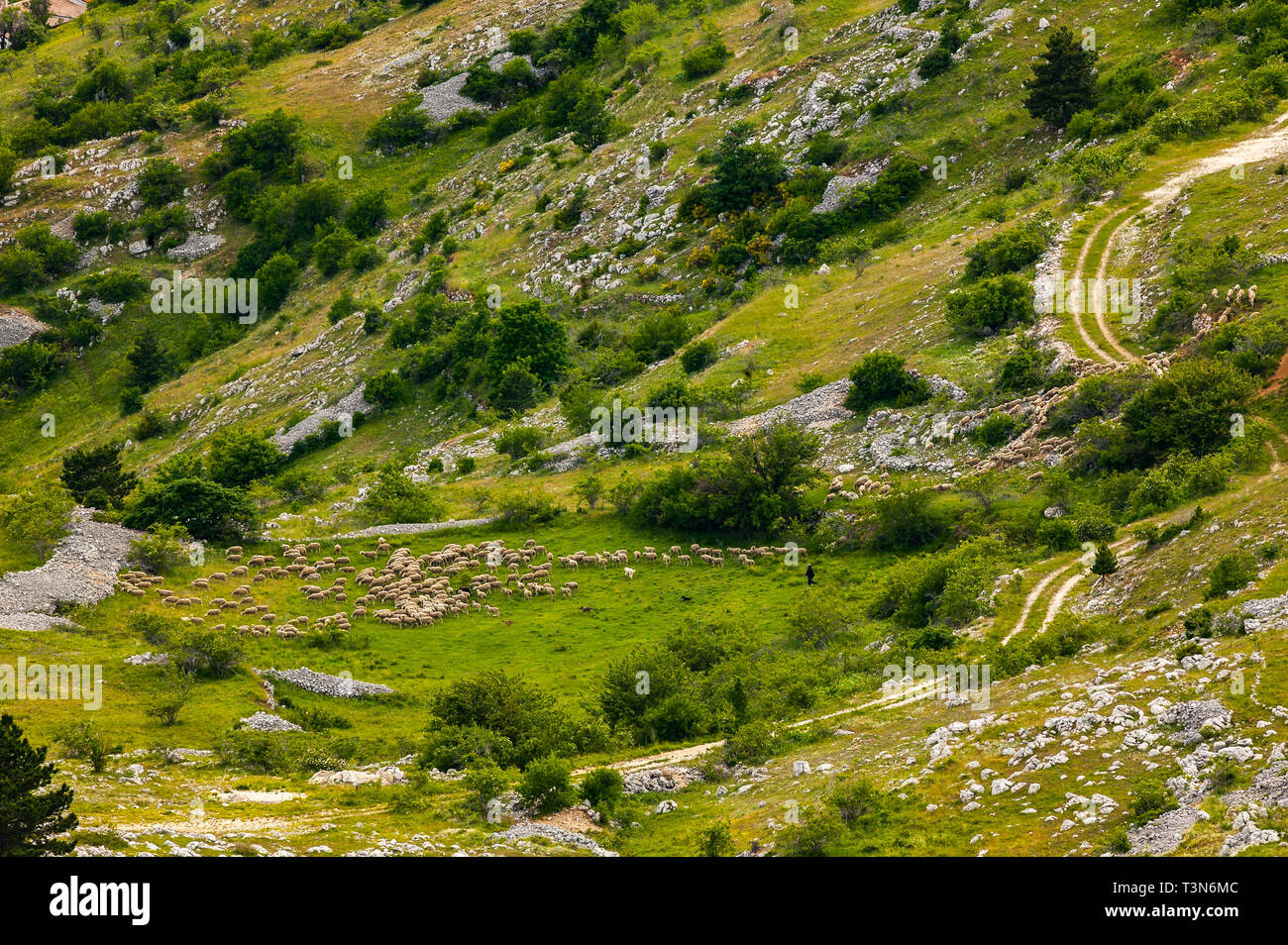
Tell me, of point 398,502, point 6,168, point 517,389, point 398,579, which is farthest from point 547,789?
point 6,168

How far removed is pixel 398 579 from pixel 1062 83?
64.1m

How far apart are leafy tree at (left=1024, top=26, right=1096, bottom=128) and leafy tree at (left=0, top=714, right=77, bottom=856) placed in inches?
3540

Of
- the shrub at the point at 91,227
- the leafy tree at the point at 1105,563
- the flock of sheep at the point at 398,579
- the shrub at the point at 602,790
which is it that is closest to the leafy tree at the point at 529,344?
the flock of sheep at the point at 398,579

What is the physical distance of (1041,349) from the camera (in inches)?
2968

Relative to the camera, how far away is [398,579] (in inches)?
2815

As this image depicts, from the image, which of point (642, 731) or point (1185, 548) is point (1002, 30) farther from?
point (642, 731)

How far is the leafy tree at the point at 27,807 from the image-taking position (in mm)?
29625

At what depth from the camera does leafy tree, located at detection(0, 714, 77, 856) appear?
2962cm

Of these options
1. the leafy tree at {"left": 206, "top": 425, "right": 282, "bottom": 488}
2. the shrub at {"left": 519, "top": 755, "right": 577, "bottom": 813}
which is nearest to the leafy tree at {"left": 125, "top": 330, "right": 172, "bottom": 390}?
the leafy tree at {"left": 206, "top": 425, "right": 282, "bottom": 488}

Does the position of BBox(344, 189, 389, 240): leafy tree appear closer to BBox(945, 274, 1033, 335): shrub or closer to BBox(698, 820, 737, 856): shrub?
BBox(945, 274, 1033, 335): shrub

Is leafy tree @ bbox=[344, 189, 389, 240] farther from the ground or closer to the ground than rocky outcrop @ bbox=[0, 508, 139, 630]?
farther from the ground

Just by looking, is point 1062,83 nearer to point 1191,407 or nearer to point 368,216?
point 1191,407

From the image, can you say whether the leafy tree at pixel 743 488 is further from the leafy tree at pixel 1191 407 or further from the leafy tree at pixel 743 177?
the leafy tree at pixel 743 177

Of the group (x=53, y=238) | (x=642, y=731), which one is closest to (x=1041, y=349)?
(x=642, y=731)
